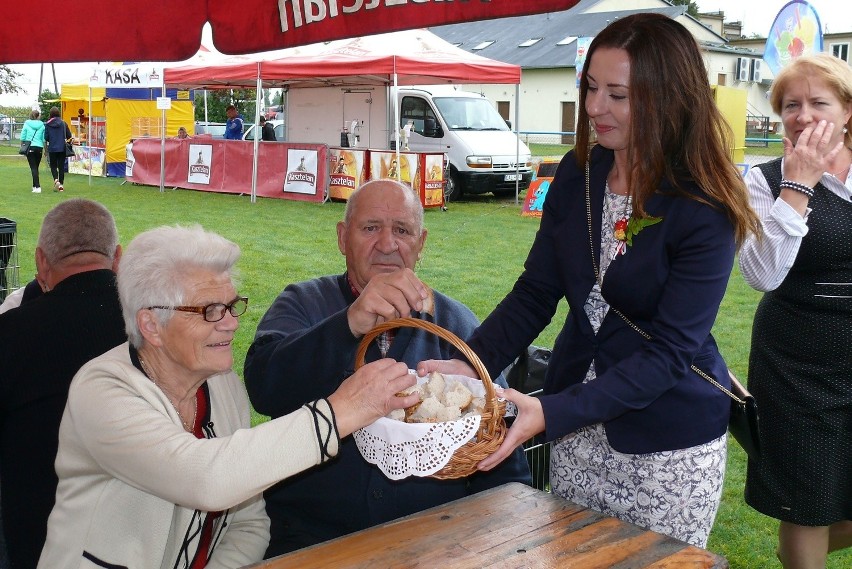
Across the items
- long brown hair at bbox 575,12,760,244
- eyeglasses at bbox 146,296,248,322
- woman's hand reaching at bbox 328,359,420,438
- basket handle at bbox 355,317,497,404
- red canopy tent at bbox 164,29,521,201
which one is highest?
red canopy tent at bbox 164,29,521,201

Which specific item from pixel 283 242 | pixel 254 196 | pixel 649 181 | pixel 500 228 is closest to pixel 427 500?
pixel 649 181

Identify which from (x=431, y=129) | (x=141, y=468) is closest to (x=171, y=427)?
(x=141, y=468)

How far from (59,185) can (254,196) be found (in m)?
5.22

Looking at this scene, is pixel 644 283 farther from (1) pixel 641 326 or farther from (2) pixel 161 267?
(2) pixel 161 267

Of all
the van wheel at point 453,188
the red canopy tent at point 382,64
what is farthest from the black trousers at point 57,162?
the van wheel at point 453,188

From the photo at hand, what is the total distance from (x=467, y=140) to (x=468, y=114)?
1.27 meters

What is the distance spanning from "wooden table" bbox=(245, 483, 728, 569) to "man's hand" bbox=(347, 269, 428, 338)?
53 cm

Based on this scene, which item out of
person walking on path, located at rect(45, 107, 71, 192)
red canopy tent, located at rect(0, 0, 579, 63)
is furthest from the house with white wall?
red canopy tent, located at rect(0, 0, 579, 63)

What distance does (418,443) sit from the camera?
1957 mm

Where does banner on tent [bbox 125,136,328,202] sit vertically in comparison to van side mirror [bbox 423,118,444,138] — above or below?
below

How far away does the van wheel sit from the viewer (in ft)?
56.7

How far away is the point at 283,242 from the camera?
11852mm

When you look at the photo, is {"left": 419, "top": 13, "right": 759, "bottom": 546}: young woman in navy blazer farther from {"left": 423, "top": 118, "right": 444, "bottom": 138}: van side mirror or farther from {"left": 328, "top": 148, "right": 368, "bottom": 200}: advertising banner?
{"left": 423, "top": 118, "right": 444, "bottom": 138}: van side mirror

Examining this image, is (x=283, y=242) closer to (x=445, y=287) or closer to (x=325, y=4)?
(x=445, y=287)
